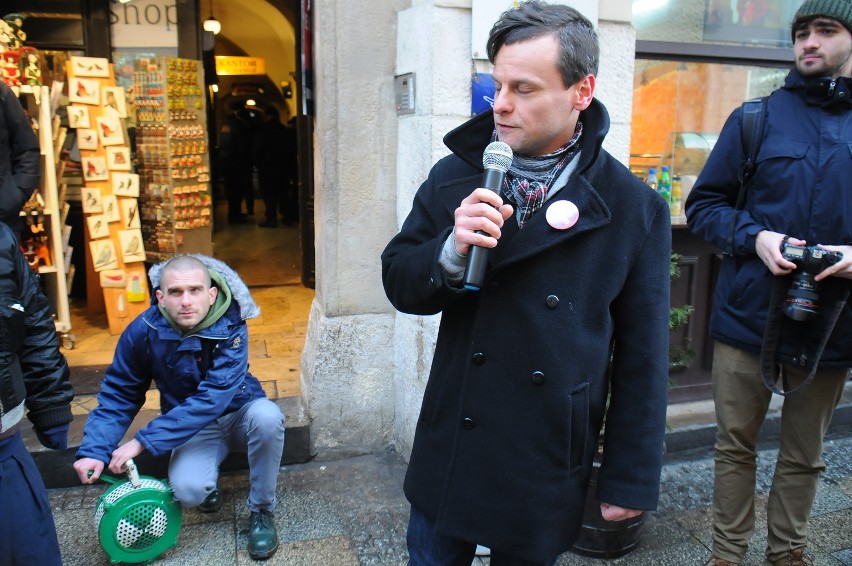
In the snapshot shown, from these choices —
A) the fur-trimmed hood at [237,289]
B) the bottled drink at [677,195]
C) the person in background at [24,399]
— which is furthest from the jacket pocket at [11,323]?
the bottled drink at [677,195]

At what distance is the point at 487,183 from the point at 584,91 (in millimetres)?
386

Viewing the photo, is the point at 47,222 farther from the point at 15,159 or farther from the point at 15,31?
the point at 15,31

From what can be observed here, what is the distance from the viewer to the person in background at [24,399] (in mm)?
2439

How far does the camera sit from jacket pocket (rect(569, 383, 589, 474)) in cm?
183

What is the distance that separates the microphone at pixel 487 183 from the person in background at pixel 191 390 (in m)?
1.83

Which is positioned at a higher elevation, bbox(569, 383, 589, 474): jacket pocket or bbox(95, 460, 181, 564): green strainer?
bbox(569, 383, 589, 474): jacket pocket

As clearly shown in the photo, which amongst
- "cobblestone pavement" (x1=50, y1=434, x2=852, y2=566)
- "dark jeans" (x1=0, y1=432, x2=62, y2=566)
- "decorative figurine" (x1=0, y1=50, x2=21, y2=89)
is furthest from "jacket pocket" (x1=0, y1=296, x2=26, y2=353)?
"decorative figurine" (x1=0, y1=50, x2=21, y2=89)

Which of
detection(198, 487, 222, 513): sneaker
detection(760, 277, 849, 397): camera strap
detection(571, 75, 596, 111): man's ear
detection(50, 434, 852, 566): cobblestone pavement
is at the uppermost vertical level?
detection(571, 75, 596, 111): man's ear

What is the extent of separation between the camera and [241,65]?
1397 centimetres

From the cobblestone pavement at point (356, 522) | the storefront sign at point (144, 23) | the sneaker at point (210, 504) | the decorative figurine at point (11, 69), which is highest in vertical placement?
the storefront sign at point (144, 23)

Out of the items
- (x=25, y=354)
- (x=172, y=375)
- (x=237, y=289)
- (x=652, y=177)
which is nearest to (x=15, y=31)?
(x=237, y=289)

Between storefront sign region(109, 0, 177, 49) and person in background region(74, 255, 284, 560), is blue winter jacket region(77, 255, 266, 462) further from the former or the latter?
storefront sign region(109, 0, 177, 49)

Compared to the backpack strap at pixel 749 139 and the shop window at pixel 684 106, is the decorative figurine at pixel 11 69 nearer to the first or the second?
the shop window at pixel 684 106

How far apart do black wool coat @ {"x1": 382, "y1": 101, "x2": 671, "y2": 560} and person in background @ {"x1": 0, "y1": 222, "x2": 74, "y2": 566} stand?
1.39 meters
